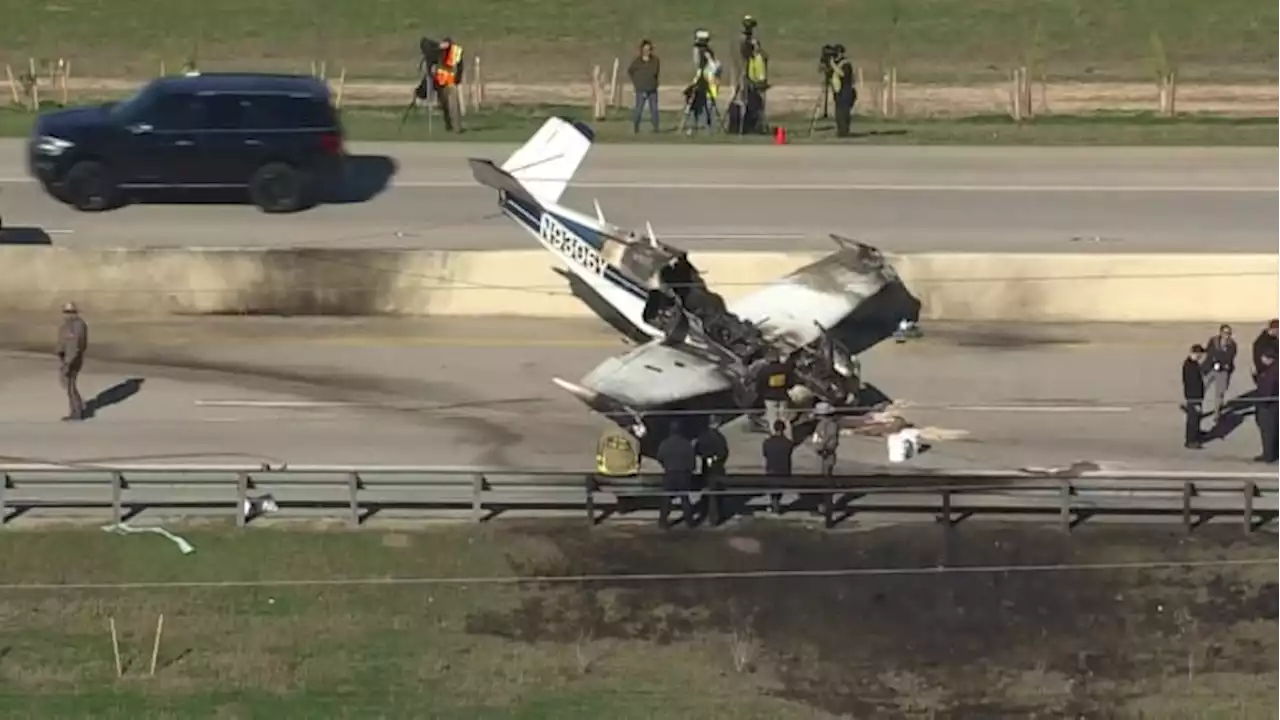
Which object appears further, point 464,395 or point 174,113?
point 174,113

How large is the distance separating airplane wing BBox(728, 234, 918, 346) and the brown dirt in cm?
1747

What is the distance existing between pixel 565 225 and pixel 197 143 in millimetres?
7759

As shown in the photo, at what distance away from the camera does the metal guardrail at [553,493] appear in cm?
2219

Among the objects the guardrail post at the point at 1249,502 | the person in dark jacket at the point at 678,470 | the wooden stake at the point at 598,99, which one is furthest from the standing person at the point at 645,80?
the guardrail post at the point at 1249,502

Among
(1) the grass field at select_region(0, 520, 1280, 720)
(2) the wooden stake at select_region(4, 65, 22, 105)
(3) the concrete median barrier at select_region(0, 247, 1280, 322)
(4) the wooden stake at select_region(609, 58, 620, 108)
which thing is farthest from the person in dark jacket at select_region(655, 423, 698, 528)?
(2) the wooden stake at select_region(4, 65, 22, 105)

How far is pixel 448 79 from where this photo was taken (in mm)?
39656

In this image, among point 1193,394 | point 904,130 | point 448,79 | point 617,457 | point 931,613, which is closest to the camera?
point 931,613

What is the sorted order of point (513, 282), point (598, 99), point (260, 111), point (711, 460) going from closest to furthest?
point (711, 460) < point (513, 282) < point (260, 111) < point (598, 99)

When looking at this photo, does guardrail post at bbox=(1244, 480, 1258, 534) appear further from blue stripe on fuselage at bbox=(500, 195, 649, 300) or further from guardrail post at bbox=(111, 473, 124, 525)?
guardrail post at bbox=(111, 473, 124, 525)

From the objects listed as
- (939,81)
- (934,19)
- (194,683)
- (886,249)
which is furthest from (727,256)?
(934,19)

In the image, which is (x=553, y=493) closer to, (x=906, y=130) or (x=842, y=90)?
(x=842, y=90)

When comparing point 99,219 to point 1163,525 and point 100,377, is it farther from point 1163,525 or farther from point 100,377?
point 1163,525

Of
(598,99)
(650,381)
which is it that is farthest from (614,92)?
(650,381)

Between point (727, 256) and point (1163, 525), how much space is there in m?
8.72
